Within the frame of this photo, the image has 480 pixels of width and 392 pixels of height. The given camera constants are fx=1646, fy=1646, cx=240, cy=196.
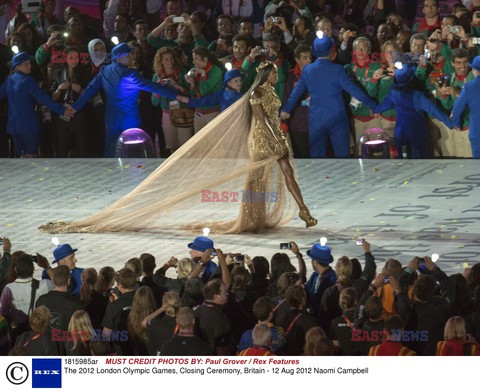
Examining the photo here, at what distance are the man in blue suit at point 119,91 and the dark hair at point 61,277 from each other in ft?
23.7

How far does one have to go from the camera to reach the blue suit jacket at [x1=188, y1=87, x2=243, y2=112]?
18438 millimetres

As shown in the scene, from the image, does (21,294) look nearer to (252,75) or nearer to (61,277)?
(61,277)

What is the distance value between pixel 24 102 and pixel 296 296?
886cm

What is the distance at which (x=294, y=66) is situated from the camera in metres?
19.0

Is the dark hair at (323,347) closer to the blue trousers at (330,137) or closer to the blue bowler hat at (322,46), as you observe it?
the blue bowler hat at (322,46)

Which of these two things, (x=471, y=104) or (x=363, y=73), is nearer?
(x=471, y=104)

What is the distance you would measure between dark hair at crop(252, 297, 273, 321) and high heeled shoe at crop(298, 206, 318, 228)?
4.41 metres

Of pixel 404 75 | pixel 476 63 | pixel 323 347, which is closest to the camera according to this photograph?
pixel 323 347

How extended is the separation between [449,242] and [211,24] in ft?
22.3

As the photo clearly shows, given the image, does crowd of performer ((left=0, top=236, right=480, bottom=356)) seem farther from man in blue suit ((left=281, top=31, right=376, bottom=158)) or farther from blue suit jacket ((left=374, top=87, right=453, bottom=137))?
man in blue suit ((left=281, top=31, right=376, bottom=158))

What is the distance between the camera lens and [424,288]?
11242 millimetres

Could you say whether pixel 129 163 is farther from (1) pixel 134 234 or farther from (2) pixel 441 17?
(2) pixel 441 17

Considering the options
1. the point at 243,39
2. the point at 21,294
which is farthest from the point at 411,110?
the point at 21,294

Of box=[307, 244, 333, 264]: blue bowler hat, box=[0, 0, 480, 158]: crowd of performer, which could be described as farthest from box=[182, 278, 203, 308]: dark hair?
box=[0, 0, 480, 158]: crowd of performer
